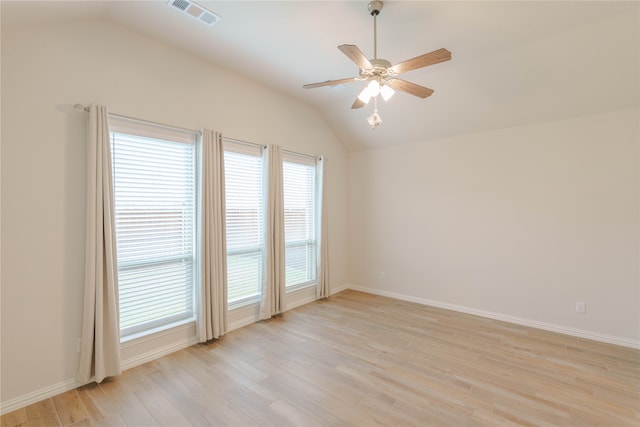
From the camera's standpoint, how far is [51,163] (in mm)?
2420

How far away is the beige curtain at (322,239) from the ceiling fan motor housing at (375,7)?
8.86 ft

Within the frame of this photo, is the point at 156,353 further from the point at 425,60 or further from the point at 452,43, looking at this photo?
the point at 452,43

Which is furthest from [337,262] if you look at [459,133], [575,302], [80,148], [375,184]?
[80,148]

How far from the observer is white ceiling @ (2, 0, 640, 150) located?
2.50 meters

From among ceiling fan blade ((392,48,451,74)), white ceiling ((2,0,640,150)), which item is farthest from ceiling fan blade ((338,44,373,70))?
white ceiling ((2,0,640,150))

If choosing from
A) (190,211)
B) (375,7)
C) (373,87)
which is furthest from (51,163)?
(375,7)

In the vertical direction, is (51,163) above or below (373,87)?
below

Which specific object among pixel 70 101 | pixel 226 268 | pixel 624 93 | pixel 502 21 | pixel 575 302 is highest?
pixel 502 21

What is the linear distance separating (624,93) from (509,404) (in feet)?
11.5

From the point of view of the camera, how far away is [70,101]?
2529 mm

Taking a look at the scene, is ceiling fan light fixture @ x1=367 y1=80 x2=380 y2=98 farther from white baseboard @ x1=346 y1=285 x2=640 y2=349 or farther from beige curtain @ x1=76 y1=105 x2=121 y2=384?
white baseboard @ x1=346 y1=285 x2=640 y2=349

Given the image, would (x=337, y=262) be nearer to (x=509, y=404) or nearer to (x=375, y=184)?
(x=375, y=184)

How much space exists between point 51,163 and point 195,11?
1.80 meters

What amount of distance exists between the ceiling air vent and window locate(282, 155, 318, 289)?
2.14m
